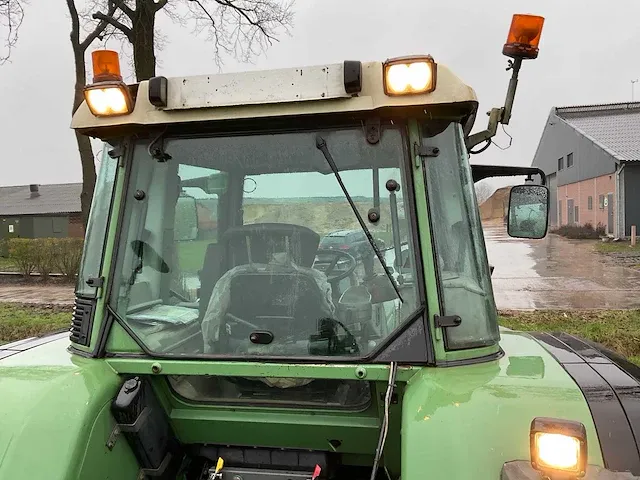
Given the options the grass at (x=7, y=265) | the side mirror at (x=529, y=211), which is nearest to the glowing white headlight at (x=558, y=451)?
the side mirror at (x=529, y=211)

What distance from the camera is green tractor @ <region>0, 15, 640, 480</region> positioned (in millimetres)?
2043

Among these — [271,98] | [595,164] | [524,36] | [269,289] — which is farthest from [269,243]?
[595,164]

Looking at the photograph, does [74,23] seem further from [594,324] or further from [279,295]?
[279,295]

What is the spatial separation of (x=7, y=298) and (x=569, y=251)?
57.6 ft

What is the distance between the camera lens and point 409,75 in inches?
79.7

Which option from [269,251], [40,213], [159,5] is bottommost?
[269,251]

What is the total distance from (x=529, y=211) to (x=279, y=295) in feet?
3.93

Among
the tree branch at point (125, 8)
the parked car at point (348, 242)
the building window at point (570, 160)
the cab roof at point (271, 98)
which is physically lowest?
the parked car at point (348, 242)

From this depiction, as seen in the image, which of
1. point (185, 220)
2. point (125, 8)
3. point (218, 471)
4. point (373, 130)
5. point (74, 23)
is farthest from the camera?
point (74, 23)

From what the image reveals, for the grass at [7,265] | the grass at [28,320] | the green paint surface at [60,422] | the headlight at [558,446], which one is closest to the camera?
the headlight at [558,446]

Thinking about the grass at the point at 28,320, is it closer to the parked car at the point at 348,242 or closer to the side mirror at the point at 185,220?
the side mirror at the point at 185,220

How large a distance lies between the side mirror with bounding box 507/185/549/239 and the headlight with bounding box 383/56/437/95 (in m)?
0.86

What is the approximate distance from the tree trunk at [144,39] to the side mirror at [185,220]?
9.29 metres

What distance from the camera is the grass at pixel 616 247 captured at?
2027cm
